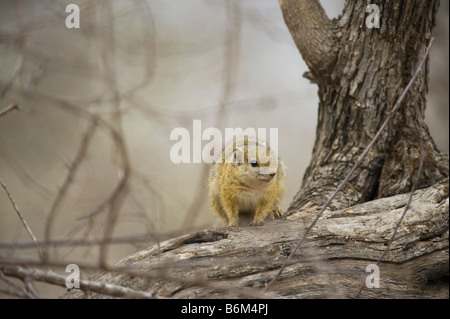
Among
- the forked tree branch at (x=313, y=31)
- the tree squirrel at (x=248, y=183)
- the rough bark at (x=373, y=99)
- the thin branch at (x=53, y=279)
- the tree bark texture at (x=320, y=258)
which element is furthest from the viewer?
the forked tree branch at (x=313, y=31)

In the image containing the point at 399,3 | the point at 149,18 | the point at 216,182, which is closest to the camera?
the point at 149,18

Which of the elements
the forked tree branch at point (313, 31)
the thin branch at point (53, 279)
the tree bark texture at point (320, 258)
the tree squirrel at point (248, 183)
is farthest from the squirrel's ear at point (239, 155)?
the thin branch at point (53, 279)

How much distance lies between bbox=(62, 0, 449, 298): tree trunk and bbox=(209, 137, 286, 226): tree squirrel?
1.11 feet

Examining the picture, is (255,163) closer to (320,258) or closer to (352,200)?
(352,200)

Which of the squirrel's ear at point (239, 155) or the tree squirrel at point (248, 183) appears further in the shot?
the squirrel's ear at point (239, 155)

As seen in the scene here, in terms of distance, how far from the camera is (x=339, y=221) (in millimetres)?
4102

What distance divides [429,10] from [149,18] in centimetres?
303

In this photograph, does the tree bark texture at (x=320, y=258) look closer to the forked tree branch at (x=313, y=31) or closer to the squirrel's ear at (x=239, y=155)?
the squirrel's ear at (x=239, y=155)

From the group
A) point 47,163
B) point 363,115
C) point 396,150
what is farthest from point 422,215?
point 47,163

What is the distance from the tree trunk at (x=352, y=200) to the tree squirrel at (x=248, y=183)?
0.34m

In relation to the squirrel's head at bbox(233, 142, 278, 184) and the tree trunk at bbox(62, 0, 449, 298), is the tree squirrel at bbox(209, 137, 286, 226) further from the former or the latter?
the tree trunk at bbox(62, 0, 449, 298)

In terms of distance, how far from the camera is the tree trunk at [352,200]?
3.53 meters

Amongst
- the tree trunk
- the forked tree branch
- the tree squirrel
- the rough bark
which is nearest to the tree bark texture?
the tree trunk
